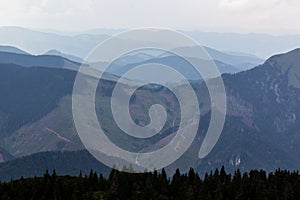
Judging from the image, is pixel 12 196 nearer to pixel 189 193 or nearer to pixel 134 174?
pixel 134 174

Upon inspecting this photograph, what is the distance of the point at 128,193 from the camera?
12425 cm

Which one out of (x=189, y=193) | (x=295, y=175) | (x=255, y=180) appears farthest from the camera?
(x=295, y=175)

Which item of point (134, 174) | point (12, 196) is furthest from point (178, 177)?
point (12, 196)

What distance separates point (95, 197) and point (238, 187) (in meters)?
31.8

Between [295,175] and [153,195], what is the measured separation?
128 feet

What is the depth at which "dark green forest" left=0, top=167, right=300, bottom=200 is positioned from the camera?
4769 inches

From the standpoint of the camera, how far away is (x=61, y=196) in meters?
123

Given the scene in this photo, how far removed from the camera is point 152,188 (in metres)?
124

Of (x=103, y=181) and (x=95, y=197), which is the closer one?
(x=95, y=197)

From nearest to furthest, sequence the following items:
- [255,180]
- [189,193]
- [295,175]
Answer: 1. [189,193]
2. [255,180]
3. [295,175]

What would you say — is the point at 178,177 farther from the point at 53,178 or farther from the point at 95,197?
the point at 53,178

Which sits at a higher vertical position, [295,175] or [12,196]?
[295,175]

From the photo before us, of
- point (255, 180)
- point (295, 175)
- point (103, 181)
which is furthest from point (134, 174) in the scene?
point (295, 175)

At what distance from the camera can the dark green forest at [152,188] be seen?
121 meters
